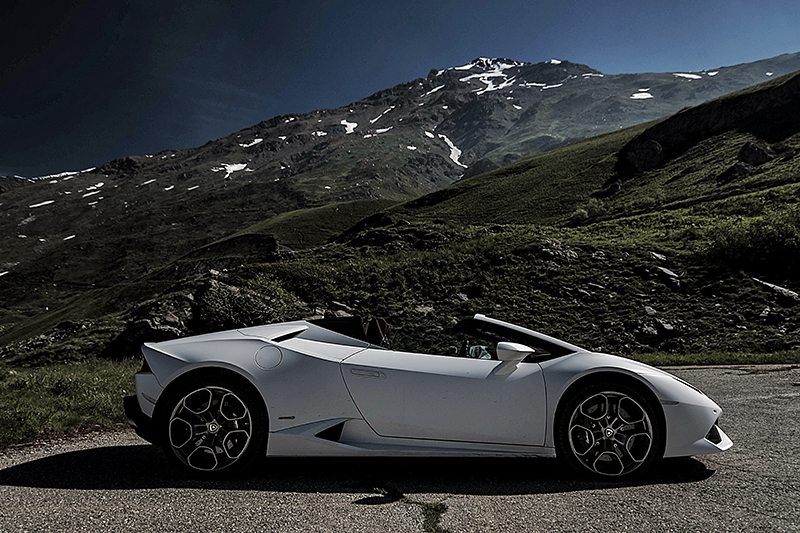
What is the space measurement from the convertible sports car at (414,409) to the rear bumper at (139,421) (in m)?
0.01

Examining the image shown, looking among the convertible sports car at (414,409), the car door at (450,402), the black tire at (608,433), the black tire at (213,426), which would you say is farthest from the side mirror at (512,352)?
the black tire at (213,426)

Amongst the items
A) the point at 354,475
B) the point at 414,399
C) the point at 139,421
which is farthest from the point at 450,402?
the point at 139,421

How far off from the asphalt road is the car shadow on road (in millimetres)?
12

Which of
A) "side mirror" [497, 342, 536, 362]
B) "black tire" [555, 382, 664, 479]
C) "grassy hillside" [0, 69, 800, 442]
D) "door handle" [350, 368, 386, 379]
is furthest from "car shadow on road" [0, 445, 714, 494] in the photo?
"grassy hillside" [0, 69, 800, 442]

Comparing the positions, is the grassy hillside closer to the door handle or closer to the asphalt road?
the door handle

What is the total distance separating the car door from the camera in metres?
3.64

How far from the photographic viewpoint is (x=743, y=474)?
3.71m

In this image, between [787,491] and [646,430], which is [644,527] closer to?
[646,430]

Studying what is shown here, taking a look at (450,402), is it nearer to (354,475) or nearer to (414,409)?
(414,409)

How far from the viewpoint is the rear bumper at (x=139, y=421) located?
12.3 feet

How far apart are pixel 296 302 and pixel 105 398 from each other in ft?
27.2

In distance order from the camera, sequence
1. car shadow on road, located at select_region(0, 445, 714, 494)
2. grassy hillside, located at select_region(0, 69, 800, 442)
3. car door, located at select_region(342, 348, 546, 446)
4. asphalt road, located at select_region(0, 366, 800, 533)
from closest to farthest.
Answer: asphalt road, located at select_region(0, 366, 800, 533) < car shadow on road, located at select_region(0, 445, 714, 494) < car door, located at select_region(342, 348, 546, 446) < grassy hillside, located at select_region(0, 69, 800, 442)

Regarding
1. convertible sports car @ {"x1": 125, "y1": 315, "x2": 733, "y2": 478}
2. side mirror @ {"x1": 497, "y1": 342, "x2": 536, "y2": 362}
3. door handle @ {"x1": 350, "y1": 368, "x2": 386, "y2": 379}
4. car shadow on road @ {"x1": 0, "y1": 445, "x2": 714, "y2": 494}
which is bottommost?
car shadow on road @ {"x1": 0, "y1": 445, "x2": 714, "y2": 494}

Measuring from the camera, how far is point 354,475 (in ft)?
12.5
